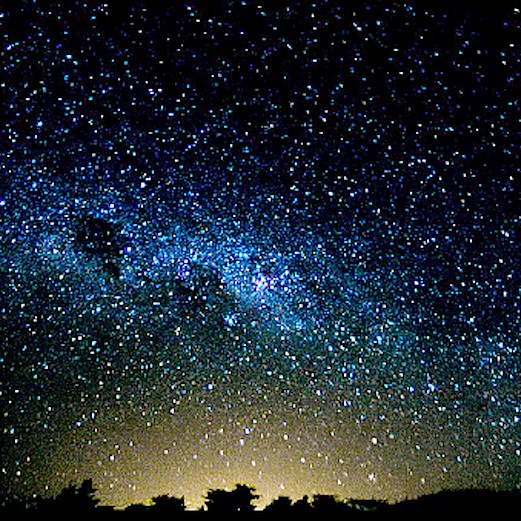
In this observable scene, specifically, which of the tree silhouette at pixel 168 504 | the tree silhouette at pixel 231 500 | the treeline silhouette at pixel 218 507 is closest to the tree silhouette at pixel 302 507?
the treeline silhouette at pixel 218 507

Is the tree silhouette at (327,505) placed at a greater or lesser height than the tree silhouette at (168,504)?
lesser

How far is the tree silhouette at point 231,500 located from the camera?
712cm

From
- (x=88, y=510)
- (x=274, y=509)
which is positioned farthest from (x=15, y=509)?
(x=274, y=509)

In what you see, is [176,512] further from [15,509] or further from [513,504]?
[513,504]

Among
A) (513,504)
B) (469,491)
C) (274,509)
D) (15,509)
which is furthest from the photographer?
(469,491)

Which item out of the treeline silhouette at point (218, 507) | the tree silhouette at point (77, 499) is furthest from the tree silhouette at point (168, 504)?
the tree silhouette at point (77, 499)

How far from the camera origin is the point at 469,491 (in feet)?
33.4

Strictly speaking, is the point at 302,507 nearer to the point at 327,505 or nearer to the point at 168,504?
the point at 327,505

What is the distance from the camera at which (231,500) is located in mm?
7250

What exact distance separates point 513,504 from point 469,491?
209 cm

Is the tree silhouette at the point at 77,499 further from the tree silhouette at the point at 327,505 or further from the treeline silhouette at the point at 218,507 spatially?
the tree silhouette at the point at 327,505

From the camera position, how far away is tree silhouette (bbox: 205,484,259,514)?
7.12m

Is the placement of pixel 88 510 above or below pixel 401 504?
above

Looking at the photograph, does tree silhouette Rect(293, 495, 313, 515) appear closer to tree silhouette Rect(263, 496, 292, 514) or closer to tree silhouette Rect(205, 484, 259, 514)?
tree silhouette Rect(263, 496, 292, 514)
